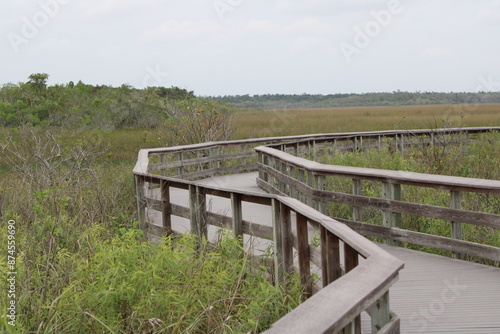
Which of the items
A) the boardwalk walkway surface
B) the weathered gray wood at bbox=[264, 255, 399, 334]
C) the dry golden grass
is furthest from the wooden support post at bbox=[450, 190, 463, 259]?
the dry golden grass

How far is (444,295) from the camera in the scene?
4.95 meters

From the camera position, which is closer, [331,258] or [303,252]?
[331,258]

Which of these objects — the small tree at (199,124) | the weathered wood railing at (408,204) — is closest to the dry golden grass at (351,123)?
the small tree at (199,124)

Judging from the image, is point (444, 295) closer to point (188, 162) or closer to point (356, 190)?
point (356, 190)

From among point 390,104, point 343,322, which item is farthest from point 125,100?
point 390,104

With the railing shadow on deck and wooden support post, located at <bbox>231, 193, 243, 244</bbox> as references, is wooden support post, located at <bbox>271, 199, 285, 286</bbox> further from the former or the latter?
wooden support post, located at <bbox>231, 193, 243, 244</bbox>

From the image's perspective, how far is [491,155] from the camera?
43.0 ft

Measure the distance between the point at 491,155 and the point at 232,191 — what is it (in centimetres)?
889

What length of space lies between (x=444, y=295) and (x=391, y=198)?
6.38 ft

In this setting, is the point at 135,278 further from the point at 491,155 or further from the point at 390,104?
the point at 390,104

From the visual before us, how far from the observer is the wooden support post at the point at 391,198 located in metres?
6.75

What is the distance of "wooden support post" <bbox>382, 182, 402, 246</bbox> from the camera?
675 cm

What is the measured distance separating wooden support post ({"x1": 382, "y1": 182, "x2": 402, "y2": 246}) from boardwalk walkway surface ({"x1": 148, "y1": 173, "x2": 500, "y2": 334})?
27cm

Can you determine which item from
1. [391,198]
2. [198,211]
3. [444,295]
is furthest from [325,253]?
[391,198]
